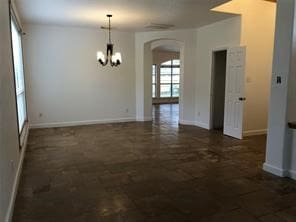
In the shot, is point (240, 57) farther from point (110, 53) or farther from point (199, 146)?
point (110, 53)

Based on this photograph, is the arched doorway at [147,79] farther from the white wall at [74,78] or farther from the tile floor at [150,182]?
the tile floor at [150,182]

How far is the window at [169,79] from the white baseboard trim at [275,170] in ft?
32.7

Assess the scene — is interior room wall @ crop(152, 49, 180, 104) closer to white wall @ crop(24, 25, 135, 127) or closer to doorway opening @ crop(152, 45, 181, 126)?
doorway opening @ crop(152, 45, 181, 126)

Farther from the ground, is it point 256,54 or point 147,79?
point 256,54

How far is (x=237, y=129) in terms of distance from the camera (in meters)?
6.03

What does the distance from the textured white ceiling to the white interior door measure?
943 mm

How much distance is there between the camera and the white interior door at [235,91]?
19.2 feet

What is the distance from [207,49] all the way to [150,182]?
15.1 feet

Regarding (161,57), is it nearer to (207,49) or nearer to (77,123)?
(207,49)

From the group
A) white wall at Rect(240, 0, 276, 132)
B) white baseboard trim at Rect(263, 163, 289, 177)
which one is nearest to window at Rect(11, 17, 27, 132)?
white baseboard trim at Rect(263, 163, 289, 177)

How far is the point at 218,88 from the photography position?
284 inches

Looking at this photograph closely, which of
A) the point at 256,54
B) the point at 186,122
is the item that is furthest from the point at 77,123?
the point at 256,54

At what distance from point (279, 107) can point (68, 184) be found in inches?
124

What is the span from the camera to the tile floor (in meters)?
2.73
